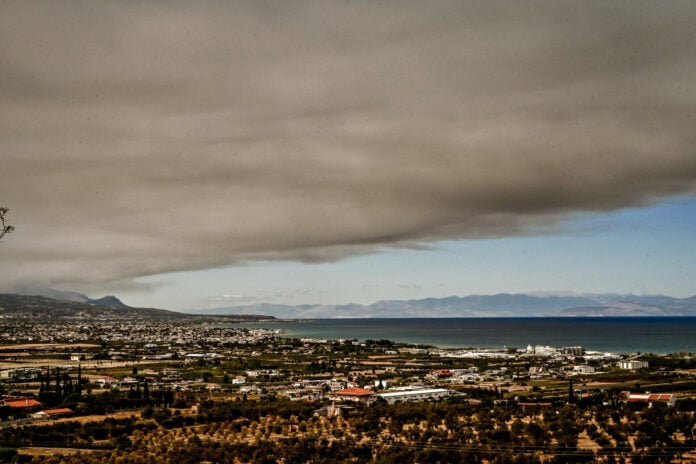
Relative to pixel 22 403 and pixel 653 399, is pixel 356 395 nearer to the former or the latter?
Answer: pixel 653 399

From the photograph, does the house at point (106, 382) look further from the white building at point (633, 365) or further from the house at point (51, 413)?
the white building at point (633, 365)

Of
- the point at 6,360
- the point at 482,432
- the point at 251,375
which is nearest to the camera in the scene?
the point at 482,432

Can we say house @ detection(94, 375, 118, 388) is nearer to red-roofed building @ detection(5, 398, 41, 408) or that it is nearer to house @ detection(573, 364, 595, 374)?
red-roofed building @ detection(5, 398, 41, 408)

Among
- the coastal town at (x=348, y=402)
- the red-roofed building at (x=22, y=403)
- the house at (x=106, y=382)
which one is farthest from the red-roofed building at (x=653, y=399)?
the house at (x=106, y=382)

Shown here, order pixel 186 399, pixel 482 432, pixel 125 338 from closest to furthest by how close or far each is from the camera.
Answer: pixel 482 432 < pixel 186 399 < pixel 125 338

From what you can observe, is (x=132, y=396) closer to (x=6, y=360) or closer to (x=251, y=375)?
(x=251, y=375)

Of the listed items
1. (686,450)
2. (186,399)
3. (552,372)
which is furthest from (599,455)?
(552,372)

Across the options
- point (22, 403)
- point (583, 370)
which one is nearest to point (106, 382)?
point (22, 403)

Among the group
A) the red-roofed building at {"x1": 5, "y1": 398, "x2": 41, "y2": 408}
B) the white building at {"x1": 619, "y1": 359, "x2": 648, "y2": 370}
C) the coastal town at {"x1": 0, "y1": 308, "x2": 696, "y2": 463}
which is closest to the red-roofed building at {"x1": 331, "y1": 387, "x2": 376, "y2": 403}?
the coastal town at {"x1": 0, "y1": 308, "x2": 696, "y2": 463}
